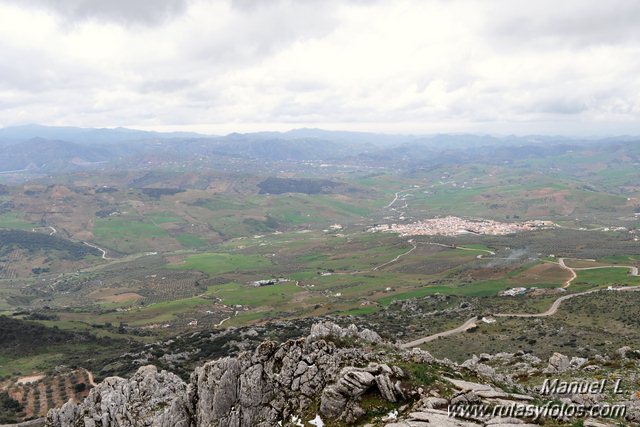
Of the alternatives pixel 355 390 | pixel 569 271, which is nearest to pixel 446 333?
pixel 355 390

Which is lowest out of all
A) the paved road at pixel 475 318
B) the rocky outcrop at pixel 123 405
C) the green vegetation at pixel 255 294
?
the green vegetation at pixel 255 294

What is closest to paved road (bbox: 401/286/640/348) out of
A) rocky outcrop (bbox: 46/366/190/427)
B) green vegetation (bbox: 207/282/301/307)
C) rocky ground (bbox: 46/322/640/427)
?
rocky ground (bbox: 46/322/640/427)

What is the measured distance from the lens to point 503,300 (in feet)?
393

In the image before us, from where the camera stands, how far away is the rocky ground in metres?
25.9

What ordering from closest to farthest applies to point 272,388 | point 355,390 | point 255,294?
point 355,390 < point 272,388 < point 255,294

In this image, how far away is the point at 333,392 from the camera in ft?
92.3

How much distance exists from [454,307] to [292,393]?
96.7 metres

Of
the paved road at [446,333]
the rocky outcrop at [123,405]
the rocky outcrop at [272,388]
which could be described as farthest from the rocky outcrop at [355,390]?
the paved road at [446,333]

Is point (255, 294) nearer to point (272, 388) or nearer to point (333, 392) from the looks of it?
point (272, 388)

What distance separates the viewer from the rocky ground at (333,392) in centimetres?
2594

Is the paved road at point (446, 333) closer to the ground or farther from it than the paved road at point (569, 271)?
farther from it

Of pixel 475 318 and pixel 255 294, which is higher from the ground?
pixel 475 318

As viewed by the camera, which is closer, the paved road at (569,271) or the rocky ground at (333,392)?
the rocky ground at (333,392)

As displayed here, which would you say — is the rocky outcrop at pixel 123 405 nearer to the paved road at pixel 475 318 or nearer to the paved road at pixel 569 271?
the paved road at pixel 475 318
